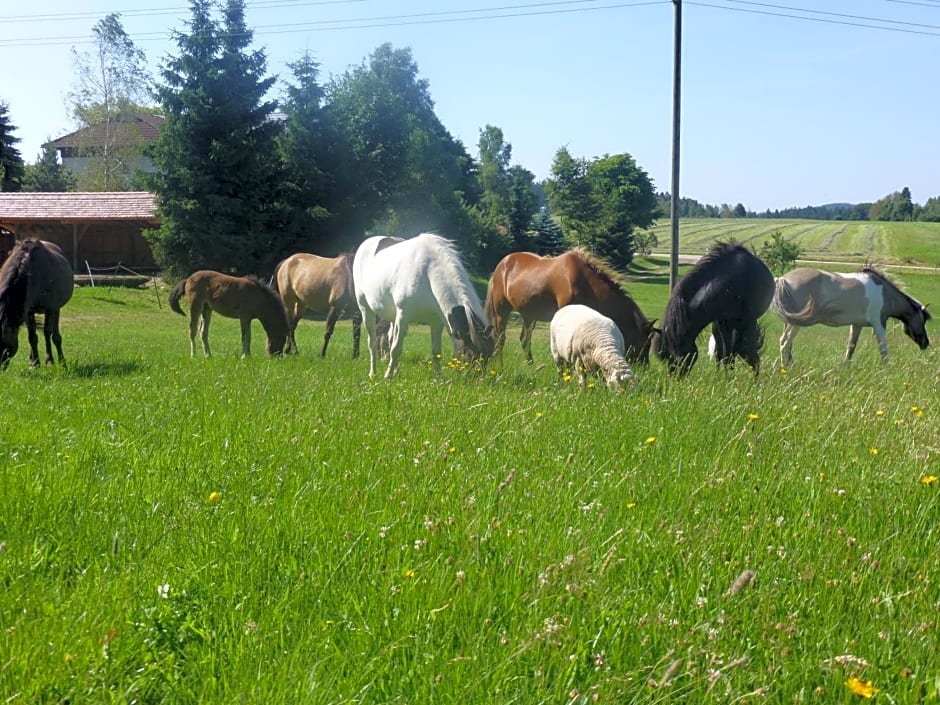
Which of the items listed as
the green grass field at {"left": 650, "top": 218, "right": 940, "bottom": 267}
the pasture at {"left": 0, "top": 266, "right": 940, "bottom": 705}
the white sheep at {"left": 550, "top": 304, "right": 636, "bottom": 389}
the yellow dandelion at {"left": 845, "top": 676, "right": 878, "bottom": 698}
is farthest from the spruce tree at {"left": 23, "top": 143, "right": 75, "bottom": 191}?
the yellow dandelion at {"left": 845, "top": 676, "right": 878, "bottom": 698}

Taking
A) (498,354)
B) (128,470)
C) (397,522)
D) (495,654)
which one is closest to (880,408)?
(498,354)

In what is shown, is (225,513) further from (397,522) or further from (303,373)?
(303,373)

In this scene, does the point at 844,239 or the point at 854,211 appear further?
the point at 854,211

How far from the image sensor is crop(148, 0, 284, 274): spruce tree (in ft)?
105

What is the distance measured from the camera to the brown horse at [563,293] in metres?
11.4

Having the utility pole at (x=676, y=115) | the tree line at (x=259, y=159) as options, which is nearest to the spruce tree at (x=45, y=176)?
the tree line at (x=259, y=159)

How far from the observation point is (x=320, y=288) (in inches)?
647

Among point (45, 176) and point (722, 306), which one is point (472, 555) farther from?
point (45, 176)

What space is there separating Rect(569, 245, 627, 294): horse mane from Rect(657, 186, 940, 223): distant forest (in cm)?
8509

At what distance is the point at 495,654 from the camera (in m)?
2.58

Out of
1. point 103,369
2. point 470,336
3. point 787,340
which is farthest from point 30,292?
point 787,340

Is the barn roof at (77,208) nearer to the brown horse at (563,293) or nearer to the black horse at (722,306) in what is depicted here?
the brown horse at (563,293)

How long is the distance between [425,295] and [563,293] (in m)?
2.89

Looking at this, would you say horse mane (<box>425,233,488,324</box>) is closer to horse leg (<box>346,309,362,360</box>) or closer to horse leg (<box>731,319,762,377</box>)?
horse leg (<box>731,319,762,377</box>)
